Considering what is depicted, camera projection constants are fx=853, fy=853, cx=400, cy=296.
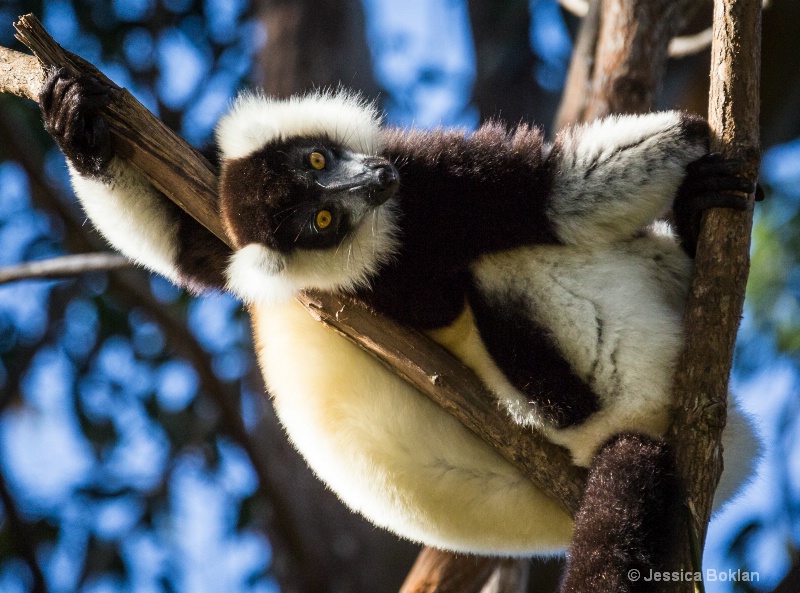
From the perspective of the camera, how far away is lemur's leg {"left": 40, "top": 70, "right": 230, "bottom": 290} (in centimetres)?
323

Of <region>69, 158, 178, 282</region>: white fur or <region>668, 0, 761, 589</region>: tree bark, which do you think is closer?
<region>668, 0, 761, 589</region>: tree bark

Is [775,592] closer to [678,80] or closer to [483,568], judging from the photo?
[483,568]

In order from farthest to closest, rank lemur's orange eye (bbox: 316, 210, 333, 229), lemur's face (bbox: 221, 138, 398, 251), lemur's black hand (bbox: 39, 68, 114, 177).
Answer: lemur's orange eye (bbox: 316, 210, 333, 229), lemur's face (bbox: 221, 138, 398, 251), lemur's black hand (bbox: 39, 68, 114, 177)

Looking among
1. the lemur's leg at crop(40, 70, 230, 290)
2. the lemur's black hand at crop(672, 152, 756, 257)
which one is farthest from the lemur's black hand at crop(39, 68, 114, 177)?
the lemur's black hand at crop(672, 152, 756, 257)

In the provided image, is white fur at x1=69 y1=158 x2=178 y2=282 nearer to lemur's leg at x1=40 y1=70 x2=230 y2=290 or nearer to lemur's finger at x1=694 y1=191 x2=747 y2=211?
lemur's leg at x1=40 y1=70 x2=230 y2=290

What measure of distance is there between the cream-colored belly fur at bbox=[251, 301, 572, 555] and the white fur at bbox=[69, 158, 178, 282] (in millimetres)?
657

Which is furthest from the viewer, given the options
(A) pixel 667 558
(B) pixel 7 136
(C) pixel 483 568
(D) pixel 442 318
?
(B) pixel 7 136

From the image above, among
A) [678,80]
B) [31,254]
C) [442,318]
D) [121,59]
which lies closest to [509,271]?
[442,318]

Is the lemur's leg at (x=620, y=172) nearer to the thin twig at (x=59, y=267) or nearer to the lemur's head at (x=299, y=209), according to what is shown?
the lemur's head at (x=299, y=209)

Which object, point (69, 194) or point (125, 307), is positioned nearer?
point (69, 194)

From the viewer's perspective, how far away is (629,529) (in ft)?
9.32

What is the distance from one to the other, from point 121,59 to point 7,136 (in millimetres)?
1845

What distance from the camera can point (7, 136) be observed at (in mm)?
6465

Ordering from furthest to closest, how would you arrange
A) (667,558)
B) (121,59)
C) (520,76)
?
1. (520,76)
2. (121,59)
3. (667,558)
